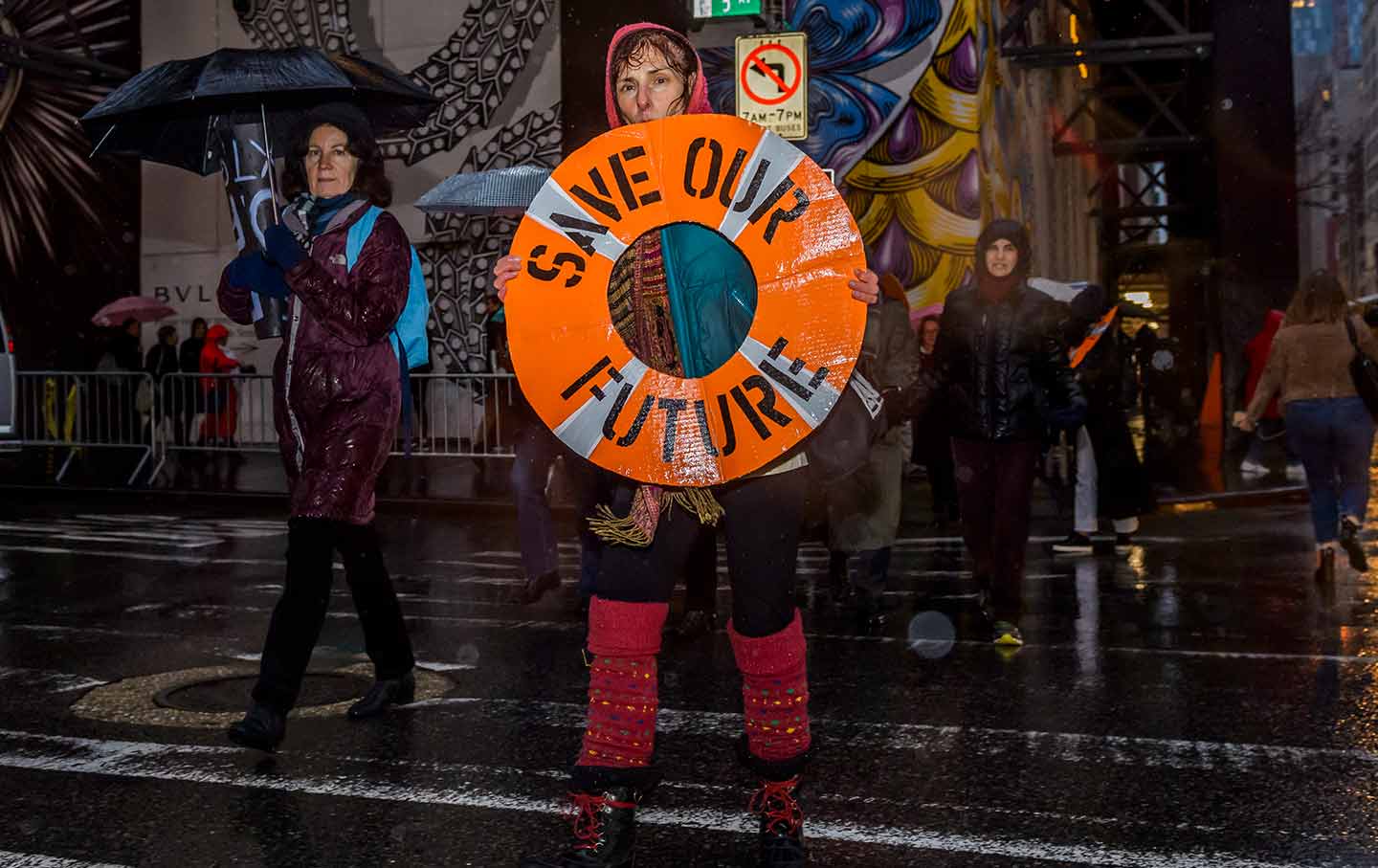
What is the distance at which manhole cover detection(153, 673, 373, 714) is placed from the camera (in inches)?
222

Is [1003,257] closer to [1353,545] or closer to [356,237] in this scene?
[356,237]

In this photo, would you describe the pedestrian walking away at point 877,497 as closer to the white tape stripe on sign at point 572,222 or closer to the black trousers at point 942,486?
the white tape stripe on sign at point 572,222

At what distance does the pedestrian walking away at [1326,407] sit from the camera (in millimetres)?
8828

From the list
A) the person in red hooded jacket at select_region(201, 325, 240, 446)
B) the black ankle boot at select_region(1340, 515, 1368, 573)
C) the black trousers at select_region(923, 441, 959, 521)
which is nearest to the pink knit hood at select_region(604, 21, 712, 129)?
the black ankle boot at select_region(1340, 515, 1368, 573)

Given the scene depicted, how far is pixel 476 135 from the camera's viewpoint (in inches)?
835

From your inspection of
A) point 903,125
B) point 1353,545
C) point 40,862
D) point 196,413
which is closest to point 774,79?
point 903,125

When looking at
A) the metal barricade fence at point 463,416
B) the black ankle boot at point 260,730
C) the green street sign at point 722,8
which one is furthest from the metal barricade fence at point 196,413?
the black ankle boot at point 260,730

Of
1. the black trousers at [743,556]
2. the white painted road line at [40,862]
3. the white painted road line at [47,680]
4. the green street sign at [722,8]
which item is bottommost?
the white painted road line at [40,862]

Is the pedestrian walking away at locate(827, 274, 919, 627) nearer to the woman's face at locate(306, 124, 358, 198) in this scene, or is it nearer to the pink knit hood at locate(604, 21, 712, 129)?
the woman's face at locate(306, 124, 358, 198)

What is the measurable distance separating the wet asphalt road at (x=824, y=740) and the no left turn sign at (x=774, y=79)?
17.5ft

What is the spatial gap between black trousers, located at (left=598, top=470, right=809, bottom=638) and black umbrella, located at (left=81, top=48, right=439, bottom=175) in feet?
8.71

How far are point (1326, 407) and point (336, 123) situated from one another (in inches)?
244

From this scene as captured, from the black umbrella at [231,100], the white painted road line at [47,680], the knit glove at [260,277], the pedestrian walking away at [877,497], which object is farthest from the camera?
the pedestrian walking away at [877,497]

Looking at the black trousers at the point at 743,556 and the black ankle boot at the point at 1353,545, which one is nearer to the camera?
the black trousers at the point at 743,556
